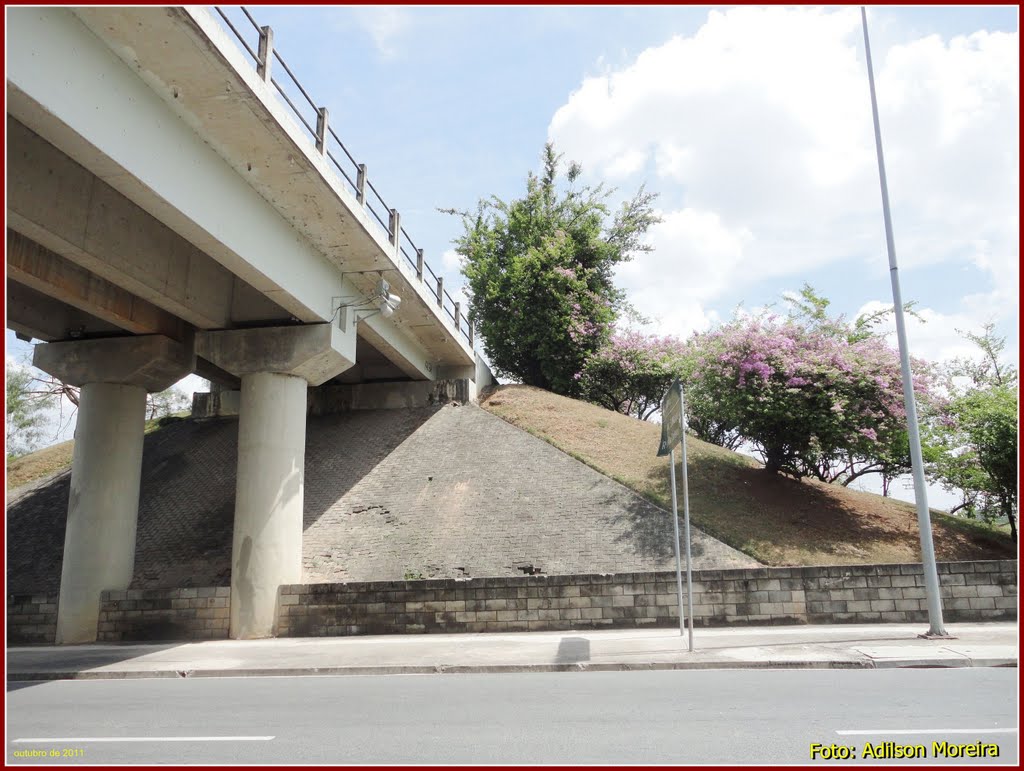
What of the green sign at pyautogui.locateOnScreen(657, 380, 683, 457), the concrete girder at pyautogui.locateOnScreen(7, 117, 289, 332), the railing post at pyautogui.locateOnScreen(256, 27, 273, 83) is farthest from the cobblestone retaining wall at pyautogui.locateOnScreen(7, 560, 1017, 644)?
the railing post at pyautogui.locateOnScreen(256, 27, 273, 83)

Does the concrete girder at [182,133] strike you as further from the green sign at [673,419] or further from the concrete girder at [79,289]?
the green sign at [673,419]

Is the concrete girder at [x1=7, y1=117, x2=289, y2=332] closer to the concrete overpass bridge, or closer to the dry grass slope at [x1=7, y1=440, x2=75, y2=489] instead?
the concrete overpass bridge

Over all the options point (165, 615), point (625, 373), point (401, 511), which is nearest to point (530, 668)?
point (165, 615)

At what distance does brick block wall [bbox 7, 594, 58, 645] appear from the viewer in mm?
16094

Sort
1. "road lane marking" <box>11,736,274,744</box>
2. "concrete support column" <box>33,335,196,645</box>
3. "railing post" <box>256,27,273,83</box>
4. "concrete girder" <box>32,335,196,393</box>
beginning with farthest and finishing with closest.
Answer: "concrete girder" <box>32,335,196,393</box>, "concrete support column" <box>33,335,196,645</box>, "railing post" <box>256,27,273,83</box>, "road lane marking" <box>11,736,274,744</box>

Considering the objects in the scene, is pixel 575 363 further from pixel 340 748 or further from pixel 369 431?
pixel 340 748

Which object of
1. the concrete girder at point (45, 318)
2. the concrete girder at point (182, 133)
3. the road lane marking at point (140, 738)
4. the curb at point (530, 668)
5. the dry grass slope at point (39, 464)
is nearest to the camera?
the road lane marking at point (140, 738)

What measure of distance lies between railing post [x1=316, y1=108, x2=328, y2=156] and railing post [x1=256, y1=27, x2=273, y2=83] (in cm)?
226

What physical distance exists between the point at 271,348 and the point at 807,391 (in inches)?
568

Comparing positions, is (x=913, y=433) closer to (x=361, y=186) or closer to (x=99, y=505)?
(x=361, y=186)

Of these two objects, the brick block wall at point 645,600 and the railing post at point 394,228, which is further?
the railing post at point 394,228

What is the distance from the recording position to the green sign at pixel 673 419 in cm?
1121

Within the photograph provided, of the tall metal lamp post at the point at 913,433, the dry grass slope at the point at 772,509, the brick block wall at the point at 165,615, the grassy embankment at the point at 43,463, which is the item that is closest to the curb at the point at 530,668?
the tall metal lamp post at the point at 913,433

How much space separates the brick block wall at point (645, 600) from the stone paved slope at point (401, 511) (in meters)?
2.92
